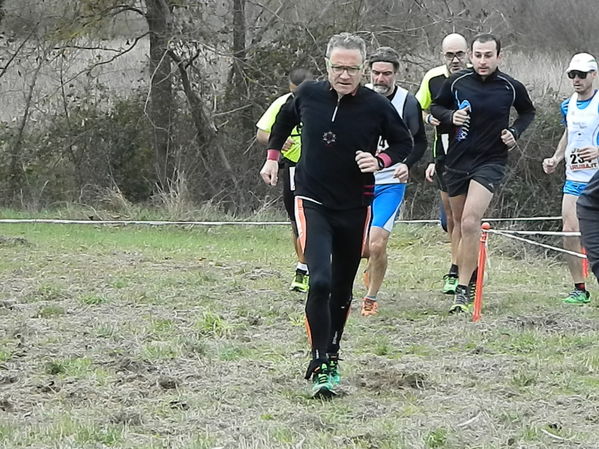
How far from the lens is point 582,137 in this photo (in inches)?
384

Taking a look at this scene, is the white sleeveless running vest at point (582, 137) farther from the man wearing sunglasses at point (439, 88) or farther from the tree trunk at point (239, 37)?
the tree trunk at point (239, 37)

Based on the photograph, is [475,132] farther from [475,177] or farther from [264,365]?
[264,365]

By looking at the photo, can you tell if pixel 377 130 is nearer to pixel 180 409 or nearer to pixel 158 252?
pixel 180 409

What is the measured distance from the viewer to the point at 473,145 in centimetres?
906

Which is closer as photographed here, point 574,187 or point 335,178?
point 335,178

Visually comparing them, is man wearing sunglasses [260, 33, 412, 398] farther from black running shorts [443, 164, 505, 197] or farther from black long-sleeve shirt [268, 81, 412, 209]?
black running shorts [443, 164, 505, 197]

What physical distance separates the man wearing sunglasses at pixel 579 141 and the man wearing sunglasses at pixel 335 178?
3.64 metres

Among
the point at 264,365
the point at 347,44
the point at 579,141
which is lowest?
the point at 264,365

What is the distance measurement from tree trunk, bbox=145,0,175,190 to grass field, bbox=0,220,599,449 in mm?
8232

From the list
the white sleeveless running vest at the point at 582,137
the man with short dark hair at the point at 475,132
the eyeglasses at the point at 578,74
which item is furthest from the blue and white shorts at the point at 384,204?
the eyeglasses at the point at 578,74

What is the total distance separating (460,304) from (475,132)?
4.70 ft

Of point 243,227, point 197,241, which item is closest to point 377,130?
point 197,241

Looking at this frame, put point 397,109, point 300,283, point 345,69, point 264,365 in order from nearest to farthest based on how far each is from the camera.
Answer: point 345,69 → point 264,365 → point 397,109 → point 300,283

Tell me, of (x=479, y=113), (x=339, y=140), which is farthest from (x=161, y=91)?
(x=339, y=140)
